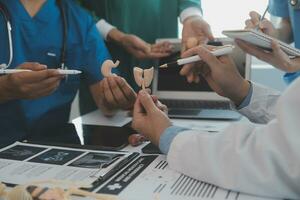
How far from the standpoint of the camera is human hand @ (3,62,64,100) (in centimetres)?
90

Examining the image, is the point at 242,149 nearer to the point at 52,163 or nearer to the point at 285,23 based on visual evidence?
the point at 52,163

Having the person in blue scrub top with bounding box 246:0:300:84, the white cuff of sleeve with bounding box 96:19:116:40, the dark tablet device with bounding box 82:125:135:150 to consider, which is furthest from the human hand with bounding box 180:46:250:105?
the white cuff of sleeve with bounding box 96:19:116:40

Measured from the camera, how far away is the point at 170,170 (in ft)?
2.29

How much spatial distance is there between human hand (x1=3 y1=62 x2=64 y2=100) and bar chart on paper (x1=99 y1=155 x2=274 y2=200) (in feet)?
1.05

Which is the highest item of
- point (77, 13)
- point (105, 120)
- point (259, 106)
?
point (77, 13)

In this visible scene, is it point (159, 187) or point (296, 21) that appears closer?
point (159, 187)

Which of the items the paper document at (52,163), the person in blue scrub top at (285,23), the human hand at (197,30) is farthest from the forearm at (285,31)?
the paper document at (52,163)

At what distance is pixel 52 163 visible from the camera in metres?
0.74

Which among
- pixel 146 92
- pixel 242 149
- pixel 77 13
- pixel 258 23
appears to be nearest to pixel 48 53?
pixel 77 13

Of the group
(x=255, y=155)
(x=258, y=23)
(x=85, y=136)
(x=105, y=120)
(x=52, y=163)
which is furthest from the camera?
(x=105, y=120)

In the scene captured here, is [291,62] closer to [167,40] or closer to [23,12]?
[167,40]

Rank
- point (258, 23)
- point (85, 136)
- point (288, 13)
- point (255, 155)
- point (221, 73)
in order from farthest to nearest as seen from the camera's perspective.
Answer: point (288, 13) → point (258, 23) → point (85, 136) → point (221, 73) → point (255, 155)

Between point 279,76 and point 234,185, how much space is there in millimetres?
1280

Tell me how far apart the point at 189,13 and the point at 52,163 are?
82cm
